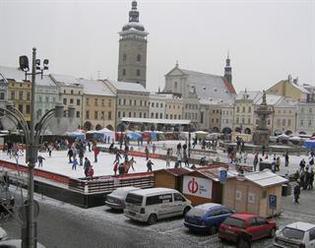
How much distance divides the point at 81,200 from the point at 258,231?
8.92m

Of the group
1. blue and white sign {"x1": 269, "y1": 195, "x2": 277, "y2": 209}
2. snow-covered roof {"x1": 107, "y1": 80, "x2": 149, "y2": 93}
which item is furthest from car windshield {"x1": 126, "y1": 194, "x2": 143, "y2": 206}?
snow-covered roof {"x1": 107, "y1": 80, "x2": 149, "y2": 93}

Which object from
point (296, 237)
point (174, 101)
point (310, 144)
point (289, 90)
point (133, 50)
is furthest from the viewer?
point (133, 50)

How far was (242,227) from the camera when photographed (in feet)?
60.5

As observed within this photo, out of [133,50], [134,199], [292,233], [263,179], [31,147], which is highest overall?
[133,50]

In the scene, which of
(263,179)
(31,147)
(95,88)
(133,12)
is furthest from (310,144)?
(133,12)

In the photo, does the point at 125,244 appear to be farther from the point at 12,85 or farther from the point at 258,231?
the point at 12,85

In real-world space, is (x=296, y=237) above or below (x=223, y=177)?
below

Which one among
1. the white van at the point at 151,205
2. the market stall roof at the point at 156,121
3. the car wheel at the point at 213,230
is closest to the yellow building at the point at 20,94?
the market stall roof at the point at 156,121

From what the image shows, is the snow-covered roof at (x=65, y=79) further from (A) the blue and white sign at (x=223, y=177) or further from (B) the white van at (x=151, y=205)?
(B) the white van at (x=151, y=205)

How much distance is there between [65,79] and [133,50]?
3672 cm

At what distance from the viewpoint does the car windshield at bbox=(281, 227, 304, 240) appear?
17250 mm

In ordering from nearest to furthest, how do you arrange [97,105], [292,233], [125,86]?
1. [292,233]
2. [97,105]
3. [125,86]

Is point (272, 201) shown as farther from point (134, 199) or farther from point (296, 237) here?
point (134, 199)

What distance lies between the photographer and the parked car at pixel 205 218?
64.2 feet
